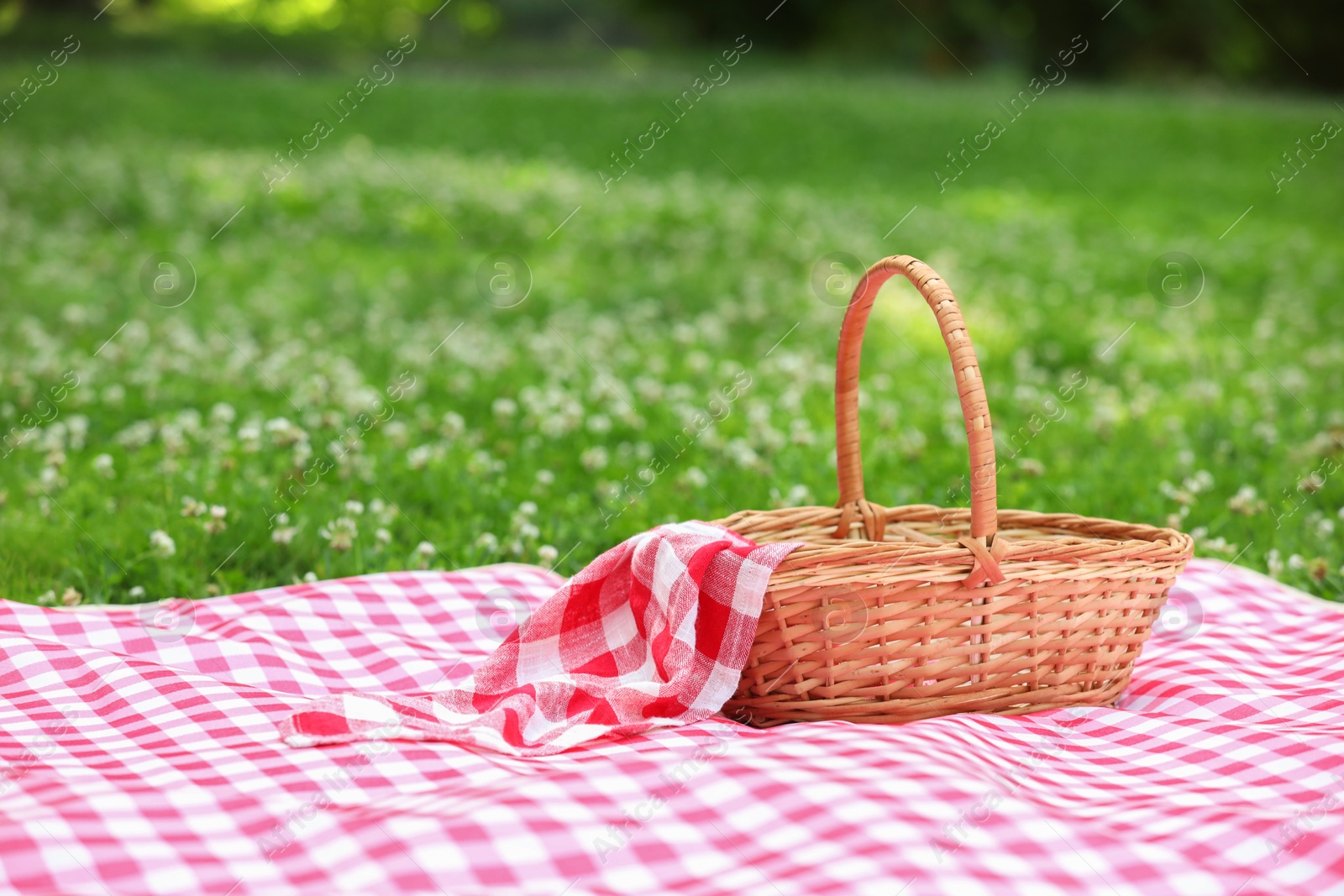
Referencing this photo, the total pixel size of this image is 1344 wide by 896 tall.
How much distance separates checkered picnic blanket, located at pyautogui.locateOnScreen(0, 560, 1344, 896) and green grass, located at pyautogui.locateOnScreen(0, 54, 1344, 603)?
3.45 ft

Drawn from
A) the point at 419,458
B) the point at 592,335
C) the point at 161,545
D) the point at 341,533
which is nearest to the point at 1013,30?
the point at 592,335

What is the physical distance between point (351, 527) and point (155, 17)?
28643mm

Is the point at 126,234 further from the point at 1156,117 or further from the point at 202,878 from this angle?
the point at 1156,117

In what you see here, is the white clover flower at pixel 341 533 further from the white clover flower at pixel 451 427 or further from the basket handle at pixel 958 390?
the basket handle at pixel 958 390

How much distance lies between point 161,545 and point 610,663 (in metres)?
1.54

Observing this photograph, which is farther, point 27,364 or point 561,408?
point 27,364

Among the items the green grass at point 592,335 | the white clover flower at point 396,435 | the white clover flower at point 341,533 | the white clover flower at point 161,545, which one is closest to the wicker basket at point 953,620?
the green grass at point 592,335

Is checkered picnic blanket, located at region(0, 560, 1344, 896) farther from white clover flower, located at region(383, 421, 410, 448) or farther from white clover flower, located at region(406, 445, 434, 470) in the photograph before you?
white clover flower, located at region(383, 421, 410, 448)

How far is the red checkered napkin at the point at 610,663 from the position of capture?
227 cm

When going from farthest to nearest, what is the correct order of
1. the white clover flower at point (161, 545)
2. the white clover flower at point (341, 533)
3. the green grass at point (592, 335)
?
the green grass at point (592, 335) → the white clover flower at point (341, 533) → the white clover flower at point (161, 545)

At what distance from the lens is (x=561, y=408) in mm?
5137

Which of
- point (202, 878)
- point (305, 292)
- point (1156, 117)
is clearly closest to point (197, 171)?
point (305, 292)

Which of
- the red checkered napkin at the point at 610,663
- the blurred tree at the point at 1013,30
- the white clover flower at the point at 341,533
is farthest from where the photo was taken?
the blurred tree at the point at 1013,30

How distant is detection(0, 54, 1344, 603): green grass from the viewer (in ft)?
13.3
